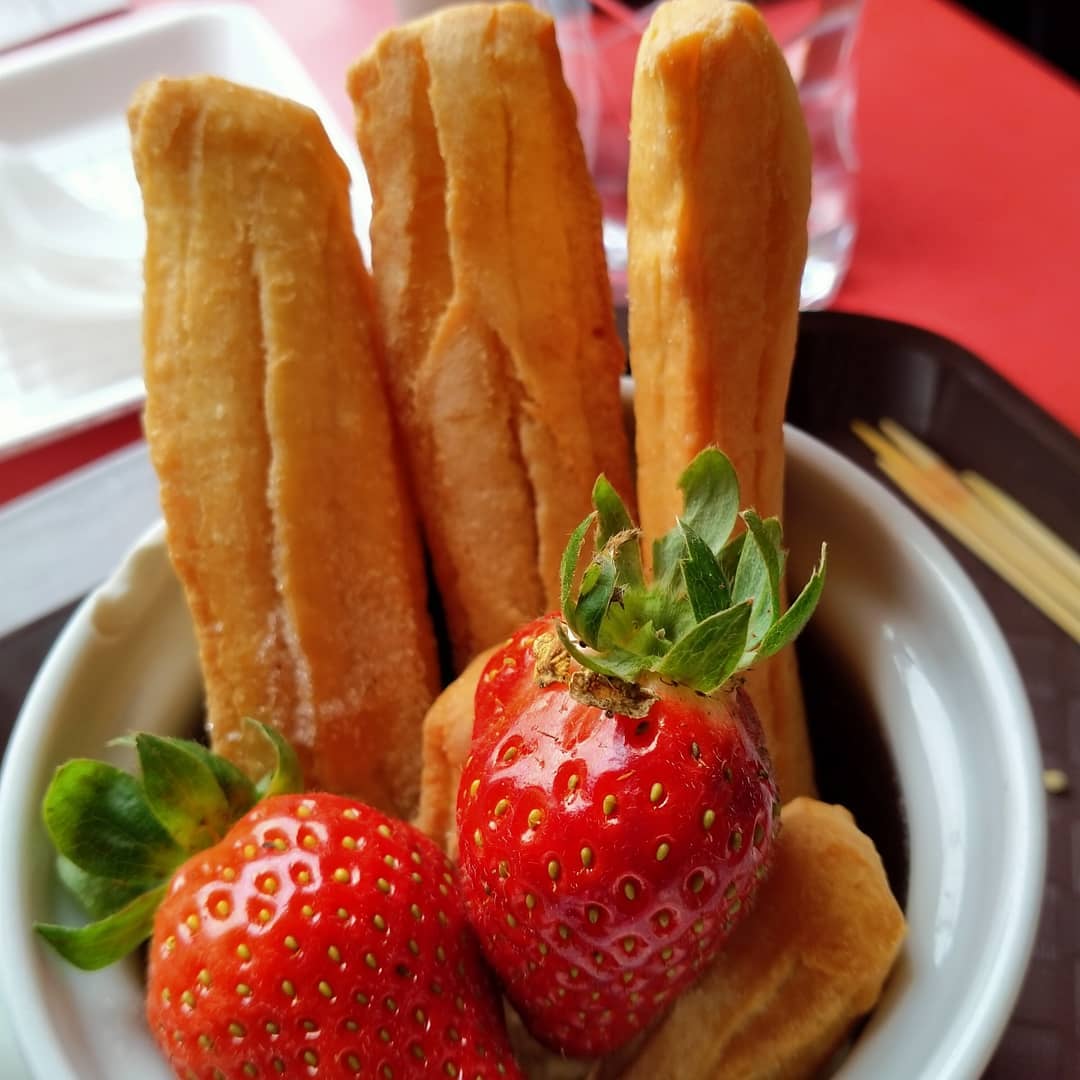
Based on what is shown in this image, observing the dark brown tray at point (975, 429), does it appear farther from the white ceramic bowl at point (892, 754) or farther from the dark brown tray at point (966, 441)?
the white ceramic bowl at point (892, 754)

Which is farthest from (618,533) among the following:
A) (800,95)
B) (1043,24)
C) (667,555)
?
(1043,24)

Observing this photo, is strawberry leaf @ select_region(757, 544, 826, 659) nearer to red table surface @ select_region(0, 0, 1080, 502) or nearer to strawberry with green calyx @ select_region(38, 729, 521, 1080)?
strawberry with green calyx @ select_region(38, 729, 521, 1080)

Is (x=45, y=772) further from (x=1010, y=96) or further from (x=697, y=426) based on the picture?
(x=1010, y=96)

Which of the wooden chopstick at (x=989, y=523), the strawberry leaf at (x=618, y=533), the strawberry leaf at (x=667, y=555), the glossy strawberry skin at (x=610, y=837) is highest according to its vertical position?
the strawberry leaf at (x=618, y=533)

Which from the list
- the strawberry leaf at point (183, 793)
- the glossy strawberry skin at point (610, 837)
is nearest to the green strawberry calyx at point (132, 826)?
the strawberry leaf at point (183, 793)

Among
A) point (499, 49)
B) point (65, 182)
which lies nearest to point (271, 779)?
point (499, 49)

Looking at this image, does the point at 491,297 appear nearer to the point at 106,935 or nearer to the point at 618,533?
the point at 618,533

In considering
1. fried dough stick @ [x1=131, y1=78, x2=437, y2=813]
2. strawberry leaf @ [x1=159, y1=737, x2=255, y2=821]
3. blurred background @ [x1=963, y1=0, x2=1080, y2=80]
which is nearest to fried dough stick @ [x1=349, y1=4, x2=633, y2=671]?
fried dough stick @ [x1=131, y1=78, x2=437, y2=813]
